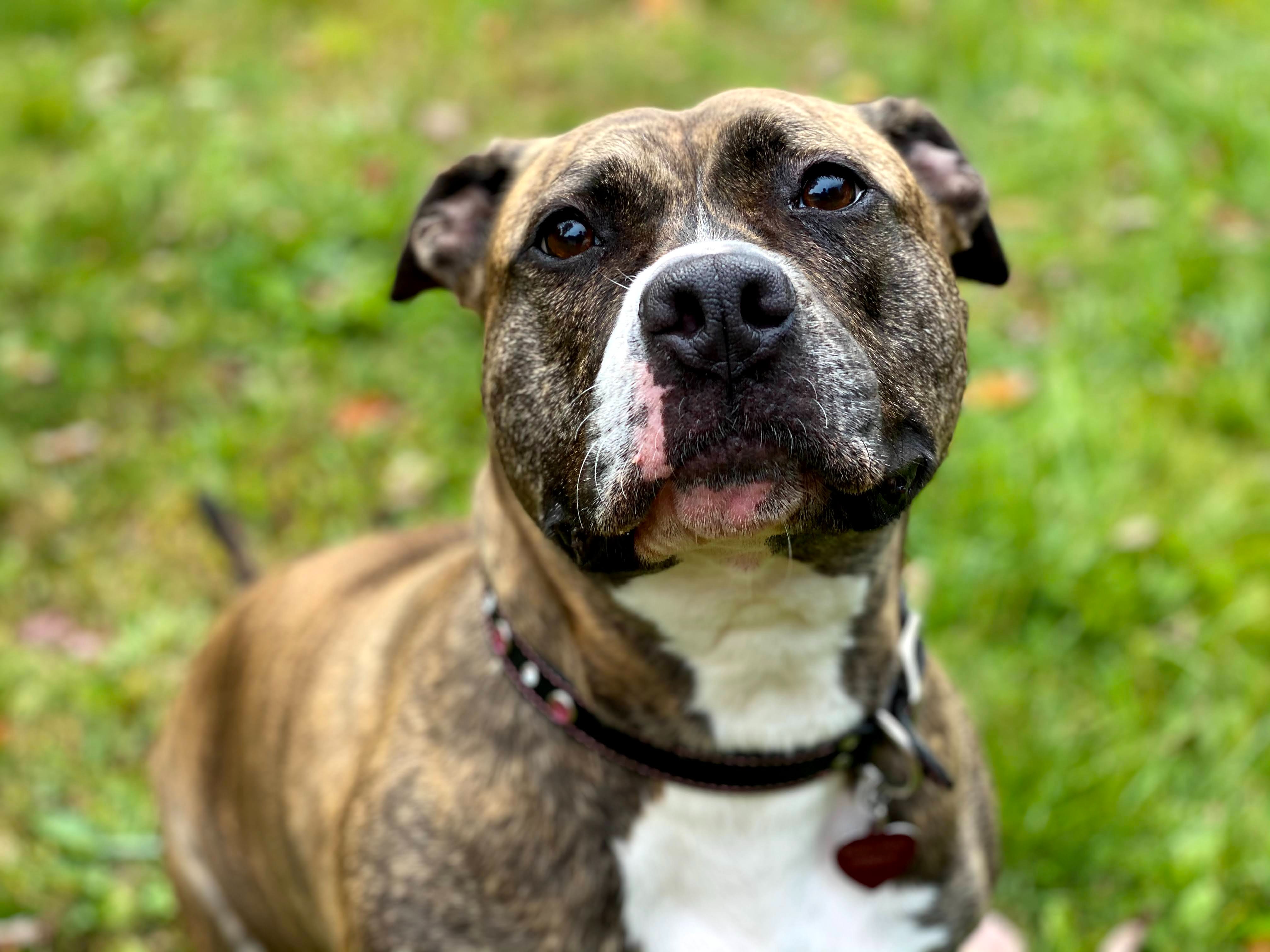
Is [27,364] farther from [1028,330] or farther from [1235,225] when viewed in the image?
[1235,225]

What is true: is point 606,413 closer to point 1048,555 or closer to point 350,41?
point 1048,555

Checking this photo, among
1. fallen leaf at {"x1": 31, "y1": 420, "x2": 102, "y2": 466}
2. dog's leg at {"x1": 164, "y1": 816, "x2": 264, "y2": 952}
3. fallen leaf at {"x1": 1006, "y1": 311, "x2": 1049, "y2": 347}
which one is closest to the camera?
dog's leg at {"x1": 164, "y1": 816, "x2": 264, "y2": 952}

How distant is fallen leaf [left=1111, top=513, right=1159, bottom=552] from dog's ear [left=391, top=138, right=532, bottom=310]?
2.23 m

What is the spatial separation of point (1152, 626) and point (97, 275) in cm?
409

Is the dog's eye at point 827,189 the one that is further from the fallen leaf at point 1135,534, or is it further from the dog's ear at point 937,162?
the fallen leaf at point 1135,534

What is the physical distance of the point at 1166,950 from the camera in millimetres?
3094

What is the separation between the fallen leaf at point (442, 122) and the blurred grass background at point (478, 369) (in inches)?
0.7

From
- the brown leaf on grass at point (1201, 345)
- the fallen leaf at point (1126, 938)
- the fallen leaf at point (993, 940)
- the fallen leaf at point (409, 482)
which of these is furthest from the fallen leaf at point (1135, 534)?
the fallen leaf at point (409, 482)

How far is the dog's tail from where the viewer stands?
3760mm

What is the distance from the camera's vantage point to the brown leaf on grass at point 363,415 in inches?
185

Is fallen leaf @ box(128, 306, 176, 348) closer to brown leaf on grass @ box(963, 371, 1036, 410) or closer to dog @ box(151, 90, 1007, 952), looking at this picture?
dog @ box(151, 90, 1007, 952)

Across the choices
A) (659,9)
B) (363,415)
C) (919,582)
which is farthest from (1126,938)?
(659,9)

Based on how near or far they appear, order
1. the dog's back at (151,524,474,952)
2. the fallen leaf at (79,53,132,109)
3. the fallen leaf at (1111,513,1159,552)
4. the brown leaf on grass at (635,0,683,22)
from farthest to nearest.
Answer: the brown leaf on grass at (635,0,683,22), the fallen leaf at (79,53,132,109), the fallen leaf at (1111,513,1159,552), the dog's back at (151,524,474,952)

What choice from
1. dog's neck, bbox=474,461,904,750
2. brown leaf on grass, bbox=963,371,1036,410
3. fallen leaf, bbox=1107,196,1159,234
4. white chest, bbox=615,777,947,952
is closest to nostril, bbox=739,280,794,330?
dog's neck, bbox=474,461,904,750
